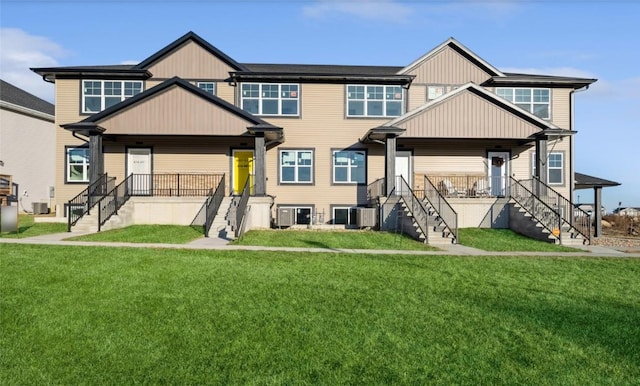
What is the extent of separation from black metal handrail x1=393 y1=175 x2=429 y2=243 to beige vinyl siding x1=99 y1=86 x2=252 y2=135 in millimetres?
7130

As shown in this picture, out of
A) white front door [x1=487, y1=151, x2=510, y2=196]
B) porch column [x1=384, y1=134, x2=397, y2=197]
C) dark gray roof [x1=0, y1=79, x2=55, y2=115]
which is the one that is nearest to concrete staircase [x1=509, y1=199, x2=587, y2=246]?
white front door [x1=487, y1=151, x2=510, y2=196]

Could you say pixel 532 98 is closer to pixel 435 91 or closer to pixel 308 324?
pixel 435 91

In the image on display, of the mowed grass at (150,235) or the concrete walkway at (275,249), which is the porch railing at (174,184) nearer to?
the mowed grass at (150,235)

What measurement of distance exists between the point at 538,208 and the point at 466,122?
15.5 ft

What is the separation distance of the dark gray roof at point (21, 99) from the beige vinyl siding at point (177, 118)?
15949 mm

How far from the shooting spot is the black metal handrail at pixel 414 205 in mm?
15158

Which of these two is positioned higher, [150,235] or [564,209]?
[564,209]

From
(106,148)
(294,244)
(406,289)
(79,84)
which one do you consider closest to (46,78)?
(79,84)

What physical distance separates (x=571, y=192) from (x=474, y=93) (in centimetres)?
757

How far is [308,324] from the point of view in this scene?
5.57m

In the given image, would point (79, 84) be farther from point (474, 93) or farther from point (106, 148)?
point (474, 93)

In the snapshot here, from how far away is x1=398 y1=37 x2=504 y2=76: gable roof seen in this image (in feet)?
69.6

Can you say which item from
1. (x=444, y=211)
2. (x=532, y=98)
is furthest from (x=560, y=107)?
(x=444, y=211)

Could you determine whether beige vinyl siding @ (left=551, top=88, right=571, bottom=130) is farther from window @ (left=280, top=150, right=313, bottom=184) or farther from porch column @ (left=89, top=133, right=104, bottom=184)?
porch column @ (left=89, top=133, right=104, bottom=184)
